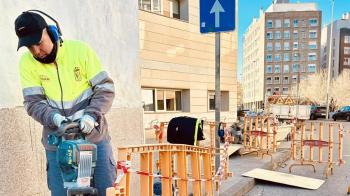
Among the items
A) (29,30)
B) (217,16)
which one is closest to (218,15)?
(217,16)

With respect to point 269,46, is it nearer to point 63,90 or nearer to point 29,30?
point 63,90

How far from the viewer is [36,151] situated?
2.90 m

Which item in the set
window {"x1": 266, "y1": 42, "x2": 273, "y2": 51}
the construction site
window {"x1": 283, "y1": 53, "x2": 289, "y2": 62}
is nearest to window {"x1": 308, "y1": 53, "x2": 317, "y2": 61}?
window {"x1": 283, "y1": 53, "x2": 289, "y2": 62}

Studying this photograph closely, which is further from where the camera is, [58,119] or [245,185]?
[245,185]

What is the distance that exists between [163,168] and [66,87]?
5.40 feet

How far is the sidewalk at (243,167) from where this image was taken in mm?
5059

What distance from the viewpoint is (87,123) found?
2.05 m

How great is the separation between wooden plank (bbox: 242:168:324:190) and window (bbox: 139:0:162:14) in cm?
1063

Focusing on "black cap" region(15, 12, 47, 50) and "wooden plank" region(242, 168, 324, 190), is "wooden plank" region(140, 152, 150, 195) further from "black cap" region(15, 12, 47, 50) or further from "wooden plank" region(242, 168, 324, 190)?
"wooden plank" region(242, 168, 324, 190)

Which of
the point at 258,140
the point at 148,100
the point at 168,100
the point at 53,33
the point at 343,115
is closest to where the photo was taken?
the point at 53,33

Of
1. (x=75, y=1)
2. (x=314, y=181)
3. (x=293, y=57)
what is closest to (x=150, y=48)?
(x=314, y=181)

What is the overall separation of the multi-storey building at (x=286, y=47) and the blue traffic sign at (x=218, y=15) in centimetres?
7556

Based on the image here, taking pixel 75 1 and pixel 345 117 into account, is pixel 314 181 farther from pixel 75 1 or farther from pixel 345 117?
pixel 345 117

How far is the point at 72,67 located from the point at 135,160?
203 cm
